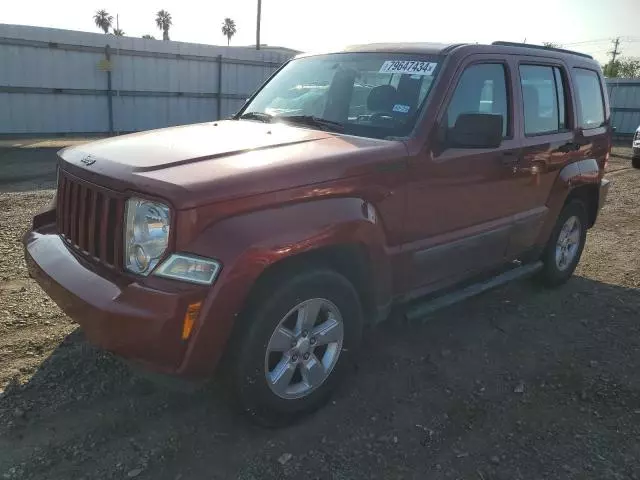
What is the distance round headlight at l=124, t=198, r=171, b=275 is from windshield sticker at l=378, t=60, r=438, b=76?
1935mm

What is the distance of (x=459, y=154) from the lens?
3.56 meters

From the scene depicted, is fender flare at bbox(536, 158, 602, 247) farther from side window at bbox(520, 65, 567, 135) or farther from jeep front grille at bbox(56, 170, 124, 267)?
jeep front grille at bbox(56, 170, 124, 267)

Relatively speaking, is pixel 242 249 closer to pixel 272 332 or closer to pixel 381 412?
pixel 272 332

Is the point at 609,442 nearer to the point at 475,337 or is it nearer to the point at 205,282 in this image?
the point at 475,337

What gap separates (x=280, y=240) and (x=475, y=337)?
2.20 m

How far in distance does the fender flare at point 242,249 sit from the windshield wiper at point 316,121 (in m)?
0.88

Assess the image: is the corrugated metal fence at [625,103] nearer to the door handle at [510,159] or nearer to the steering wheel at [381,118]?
the door handle at [510,159]

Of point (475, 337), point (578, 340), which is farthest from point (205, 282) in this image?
point (578, 340)

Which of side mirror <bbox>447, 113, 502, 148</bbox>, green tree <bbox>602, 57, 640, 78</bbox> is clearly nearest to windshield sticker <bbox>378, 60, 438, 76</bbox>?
side mirror <bbox>447, 113, 502, 148</bbox>

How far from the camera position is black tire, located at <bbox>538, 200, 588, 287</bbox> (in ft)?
16.6

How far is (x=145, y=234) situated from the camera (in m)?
2.50

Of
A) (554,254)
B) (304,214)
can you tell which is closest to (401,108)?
(304,214)

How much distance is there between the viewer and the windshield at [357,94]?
3.47 metres

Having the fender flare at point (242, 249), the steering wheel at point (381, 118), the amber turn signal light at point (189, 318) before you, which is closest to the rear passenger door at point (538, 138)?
the steering wheel at point (381, 118)
